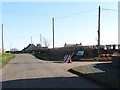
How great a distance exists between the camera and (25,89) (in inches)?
608

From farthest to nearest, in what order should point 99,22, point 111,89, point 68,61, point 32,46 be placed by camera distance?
point 32,46
point 99,22
point 68,61
point 111,89

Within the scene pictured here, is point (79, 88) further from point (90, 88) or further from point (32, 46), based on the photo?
point (32, 46)

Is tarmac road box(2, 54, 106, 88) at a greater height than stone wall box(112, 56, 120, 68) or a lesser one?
lesser

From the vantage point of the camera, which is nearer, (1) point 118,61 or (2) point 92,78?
(2) point 92,78

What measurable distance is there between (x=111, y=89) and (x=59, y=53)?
5487 cm

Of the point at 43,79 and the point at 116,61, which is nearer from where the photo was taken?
the point at 43,79

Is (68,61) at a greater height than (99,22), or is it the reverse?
(99,22)

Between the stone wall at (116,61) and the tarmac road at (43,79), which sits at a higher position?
the stone wall at (116,61)

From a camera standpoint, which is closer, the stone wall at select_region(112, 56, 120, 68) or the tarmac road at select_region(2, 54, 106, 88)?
the tarmac road at select_region(2, 54, 106, 88)

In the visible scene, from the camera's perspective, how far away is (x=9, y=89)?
15617 mm

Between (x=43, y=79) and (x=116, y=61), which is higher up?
(x=116, y=61)

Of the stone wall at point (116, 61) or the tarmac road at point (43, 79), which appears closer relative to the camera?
the tarmac road at point (43, 79)

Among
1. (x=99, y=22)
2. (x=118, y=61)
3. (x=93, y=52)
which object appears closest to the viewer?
(x=118, y=61)

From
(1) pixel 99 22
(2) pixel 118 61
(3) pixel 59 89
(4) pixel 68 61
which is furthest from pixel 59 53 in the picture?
(3) pixel 59 89
